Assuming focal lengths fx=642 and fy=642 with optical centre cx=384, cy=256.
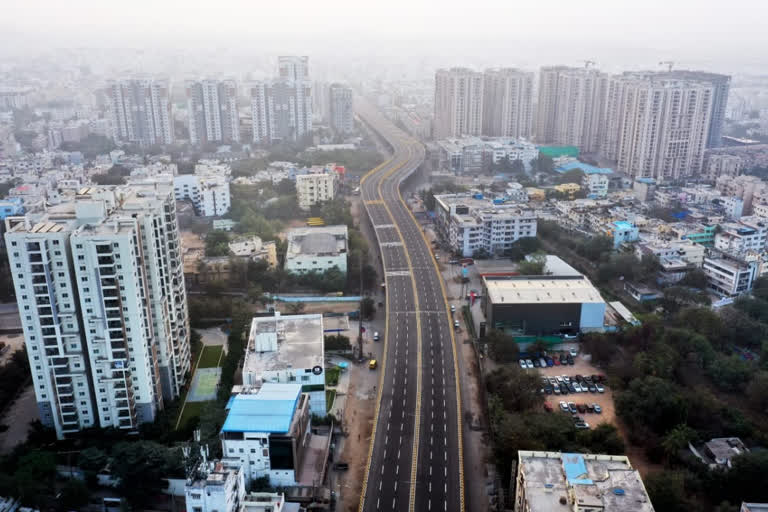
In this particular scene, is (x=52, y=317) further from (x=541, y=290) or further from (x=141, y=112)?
(x=141, y=112)

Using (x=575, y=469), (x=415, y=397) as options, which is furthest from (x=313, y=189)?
(x=575, y=469)

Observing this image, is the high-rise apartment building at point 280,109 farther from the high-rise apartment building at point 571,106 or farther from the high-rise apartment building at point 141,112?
the high-rise apartment building at point 571,106

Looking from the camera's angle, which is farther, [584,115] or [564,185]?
[584,115]

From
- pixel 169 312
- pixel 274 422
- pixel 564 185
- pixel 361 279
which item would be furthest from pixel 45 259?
pixel 564 185

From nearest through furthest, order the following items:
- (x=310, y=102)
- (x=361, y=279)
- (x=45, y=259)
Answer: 1. (x=45, y=259)
2. (x=361, y=279)
3. (x=310, y=102)

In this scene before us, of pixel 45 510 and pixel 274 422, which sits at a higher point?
pixel 274 422

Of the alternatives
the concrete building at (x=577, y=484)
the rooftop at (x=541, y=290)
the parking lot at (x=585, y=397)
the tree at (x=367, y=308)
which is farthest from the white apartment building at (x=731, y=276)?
the concrete building at (x=577, y=484)

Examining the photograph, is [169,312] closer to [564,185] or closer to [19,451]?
[19,451]
